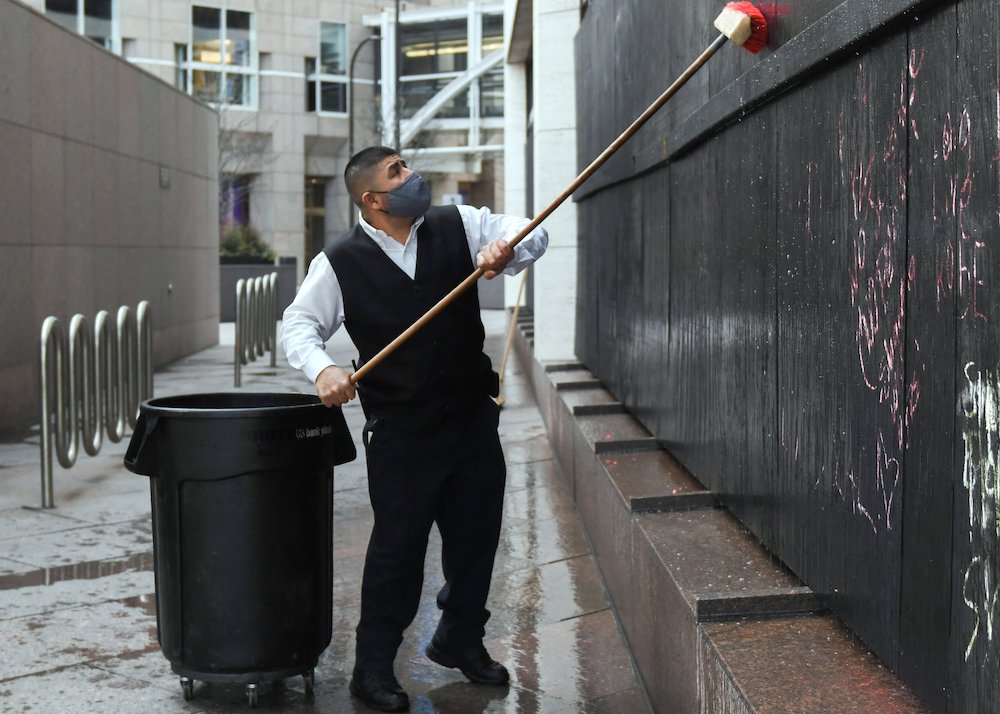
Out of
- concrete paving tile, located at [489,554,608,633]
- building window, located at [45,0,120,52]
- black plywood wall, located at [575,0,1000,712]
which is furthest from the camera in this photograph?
building window, located at [45,0,120,52]

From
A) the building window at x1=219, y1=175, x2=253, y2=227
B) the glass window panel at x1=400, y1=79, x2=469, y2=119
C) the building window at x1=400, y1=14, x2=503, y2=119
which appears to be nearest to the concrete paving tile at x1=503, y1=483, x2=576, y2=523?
the building window at x1=219, y1=175, x2=253, y2=227

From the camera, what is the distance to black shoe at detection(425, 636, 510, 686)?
458 cm

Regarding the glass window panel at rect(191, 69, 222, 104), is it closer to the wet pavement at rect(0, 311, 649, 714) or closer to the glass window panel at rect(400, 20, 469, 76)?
the glass window panel at rect(400, 20, 469, 76)

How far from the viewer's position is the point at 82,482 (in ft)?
28.1

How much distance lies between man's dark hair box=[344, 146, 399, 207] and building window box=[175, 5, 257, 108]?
4702cm

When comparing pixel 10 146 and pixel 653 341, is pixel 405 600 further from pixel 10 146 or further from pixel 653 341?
pixel 10 146

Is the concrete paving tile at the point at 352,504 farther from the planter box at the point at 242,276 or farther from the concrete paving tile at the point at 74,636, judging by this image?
the planter box at the point at 242,276

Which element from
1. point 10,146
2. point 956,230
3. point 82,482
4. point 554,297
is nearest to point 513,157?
point 554,297

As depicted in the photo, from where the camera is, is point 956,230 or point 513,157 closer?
point 956,230

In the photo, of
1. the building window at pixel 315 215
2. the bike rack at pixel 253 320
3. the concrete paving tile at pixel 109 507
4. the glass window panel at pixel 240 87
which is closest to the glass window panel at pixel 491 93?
the building window at pixel 315 215

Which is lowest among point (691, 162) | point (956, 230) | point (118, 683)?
point (118, 683)

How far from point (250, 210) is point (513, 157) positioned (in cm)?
3228

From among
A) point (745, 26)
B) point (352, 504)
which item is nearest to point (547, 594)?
point (352, 504)

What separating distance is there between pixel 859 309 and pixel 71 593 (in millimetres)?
4058
